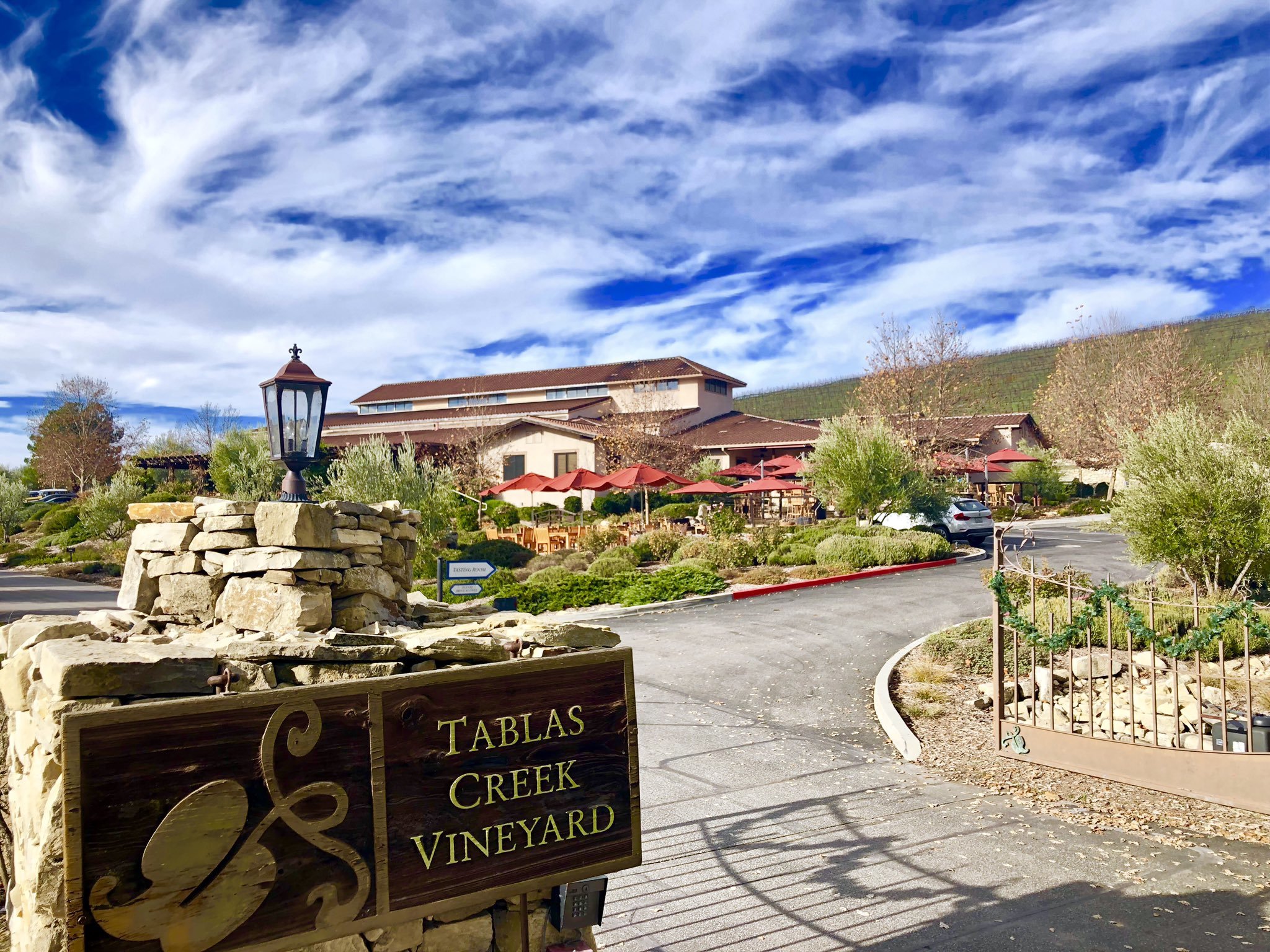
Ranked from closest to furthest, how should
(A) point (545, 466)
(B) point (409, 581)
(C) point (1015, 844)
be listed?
(B) point (409, 581)
(C) point (1015, 844)
(A) point (545, 466)

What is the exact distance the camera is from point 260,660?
11.2 feet

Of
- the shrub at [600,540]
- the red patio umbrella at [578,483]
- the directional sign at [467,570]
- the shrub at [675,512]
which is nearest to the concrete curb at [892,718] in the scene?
the directional sign at [467,570]

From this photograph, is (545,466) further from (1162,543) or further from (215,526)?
(215,526)

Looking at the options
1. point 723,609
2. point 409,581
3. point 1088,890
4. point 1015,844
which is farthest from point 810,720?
point 723,609

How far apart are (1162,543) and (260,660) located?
14187mm

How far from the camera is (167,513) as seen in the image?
509cm

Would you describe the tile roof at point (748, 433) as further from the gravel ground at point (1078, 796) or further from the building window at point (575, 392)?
the gravel ground at point (1078, 796)

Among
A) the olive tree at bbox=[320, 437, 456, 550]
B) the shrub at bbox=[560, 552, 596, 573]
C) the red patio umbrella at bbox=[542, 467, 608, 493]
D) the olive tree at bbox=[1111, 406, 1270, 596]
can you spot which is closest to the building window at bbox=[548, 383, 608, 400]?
the red patio umbrella at bbox=[542, 467, 608, 493]

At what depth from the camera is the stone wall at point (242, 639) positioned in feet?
10.3

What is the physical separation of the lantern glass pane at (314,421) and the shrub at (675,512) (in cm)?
2395

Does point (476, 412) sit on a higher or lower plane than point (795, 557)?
higher

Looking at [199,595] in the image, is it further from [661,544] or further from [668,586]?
[661,544]

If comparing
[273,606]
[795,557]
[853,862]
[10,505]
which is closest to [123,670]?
[273,606]

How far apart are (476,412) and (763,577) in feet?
113
